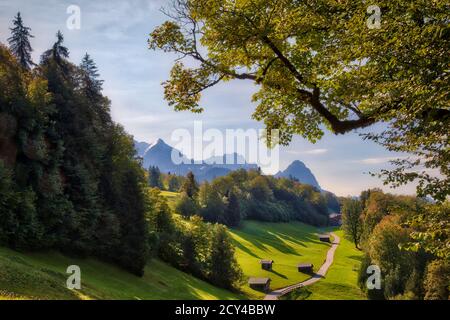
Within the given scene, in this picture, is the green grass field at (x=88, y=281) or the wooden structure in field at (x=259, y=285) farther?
the wooden structure in field at (x=259, y=285)

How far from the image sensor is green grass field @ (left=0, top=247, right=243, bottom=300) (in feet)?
73.8

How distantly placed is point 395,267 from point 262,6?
6334cm

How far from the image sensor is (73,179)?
50.2 meters

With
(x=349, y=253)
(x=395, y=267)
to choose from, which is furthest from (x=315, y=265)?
(x=395, y=267)

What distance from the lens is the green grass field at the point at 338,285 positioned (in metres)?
63.9

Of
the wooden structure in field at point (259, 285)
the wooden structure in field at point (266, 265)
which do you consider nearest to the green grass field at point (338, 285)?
the wooden structure in field at point (259, 285)

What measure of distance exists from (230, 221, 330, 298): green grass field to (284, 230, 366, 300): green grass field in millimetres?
4803

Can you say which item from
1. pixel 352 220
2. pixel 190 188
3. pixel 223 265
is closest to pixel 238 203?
pixel 190 188

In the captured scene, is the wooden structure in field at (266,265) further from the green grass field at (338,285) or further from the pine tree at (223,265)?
the pine tree at (223,265)

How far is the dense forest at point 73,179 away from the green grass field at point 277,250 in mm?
16242

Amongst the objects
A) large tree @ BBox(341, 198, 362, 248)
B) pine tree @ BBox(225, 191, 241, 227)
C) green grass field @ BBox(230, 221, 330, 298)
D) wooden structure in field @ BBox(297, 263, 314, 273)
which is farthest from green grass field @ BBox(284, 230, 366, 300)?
pine tree @ BBox(225, 191, 241, 227)

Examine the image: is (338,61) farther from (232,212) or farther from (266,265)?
(232,212)

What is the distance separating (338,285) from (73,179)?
167 feet
